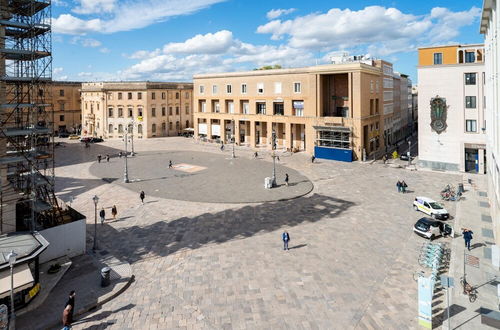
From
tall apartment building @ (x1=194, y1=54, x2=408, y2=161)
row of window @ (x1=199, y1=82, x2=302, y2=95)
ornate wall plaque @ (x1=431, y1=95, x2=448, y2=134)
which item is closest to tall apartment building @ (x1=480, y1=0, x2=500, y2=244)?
ornate wall plaque @ (x1=431, y1=95, x2=448, y2=134)

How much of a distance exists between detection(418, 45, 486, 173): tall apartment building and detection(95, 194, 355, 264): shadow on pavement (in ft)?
64.7

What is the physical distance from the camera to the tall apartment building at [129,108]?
77.0 metres

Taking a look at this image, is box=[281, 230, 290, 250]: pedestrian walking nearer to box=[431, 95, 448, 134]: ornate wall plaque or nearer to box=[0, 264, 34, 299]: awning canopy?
box=[0, 264, 34, 299]: awning canopy

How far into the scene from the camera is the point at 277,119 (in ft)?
196

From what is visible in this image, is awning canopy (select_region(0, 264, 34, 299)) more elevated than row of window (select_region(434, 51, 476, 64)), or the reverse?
row of window (select_region(434, 51, 476, 64))

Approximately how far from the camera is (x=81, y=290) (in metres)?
16.4

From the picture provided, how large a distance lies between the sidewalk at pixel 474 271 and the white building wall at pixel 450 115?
41.7ft

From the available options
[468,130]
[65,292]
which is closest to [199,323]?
[65,292]

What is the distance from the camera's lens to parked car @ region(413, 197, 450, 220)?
2589cm

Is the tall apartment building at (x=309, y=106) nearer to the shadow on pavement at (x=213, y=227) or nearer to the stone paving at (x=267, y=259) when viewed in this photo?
the stone paving at (x=267, y=259)

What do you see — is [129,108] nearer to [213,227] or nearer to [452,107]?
[213,227]

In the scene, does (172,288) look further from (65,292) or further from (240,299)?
(65,292)

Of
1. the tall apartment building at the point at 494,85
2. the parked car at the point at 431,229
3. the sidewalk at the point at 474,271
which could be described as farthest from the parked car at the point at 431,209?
the tall apartment building at the point at 494,85

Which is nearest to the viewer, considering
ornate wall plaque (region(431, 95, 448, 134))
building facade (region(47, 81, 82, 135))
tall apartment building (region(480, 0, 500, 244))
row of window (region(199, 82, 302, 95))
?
tall apartment building (region(480, 0, 500, 244))
